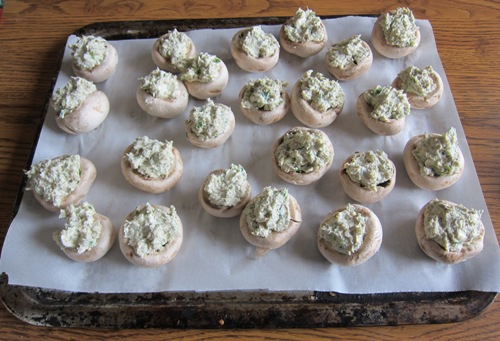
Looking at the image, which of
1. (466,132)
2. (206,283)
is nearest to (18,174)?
(206,283)

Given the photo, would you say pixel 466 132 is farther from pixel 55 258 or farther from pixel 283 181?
pixel 55 258

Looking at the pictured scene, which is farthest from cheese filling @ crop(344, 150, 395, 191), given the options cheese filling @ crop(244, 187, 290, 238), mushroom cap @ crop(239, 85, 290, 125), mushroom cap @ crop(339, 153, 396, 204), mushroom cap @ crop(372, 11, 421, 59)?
mushroom cap @ crop(372, 11, 421, 59)

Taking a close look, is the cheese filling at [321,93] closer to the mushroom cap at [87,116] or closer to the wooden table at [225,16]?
the wooden table at [225,16]

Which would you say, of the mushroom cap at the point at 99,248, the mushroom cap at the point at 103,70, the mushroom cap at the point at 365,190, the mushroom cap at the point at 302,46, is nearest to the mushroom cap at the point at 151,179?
the mushroom cap at the point at 99,248

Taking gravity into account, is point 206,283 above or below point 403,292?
below

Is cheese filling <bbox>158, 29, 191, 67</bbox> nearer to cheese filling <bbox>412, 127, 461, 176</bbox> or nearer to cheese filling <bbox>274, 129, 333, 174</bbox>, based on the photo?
cheese filling <bbox>274, 129, 333, 174</bbox>
